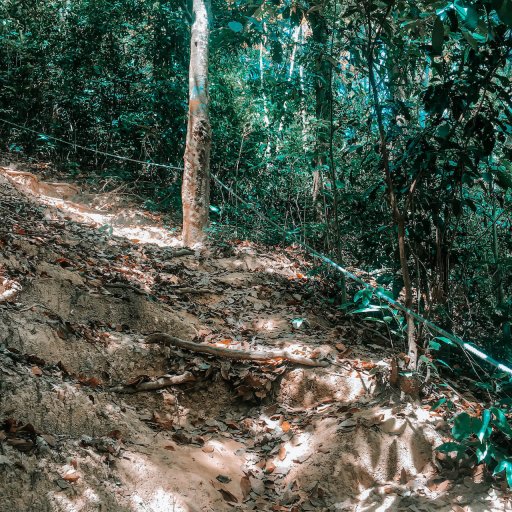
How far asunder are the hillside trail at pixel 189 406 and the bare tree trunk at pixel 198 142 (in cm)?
138

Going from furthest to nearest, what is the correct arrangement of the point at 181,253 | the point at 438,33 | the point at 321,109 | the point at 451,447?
the point at 321,109 < the point at 181,253 < the point at 451,447 < the point at 438,33

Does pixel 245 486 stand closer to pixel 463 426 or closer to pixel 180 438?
pixel 180 438

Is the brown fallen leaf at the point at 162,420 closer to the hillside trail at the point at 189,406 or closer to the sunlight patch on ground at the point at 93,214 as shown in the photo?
the hillside trail at the point at 189,406

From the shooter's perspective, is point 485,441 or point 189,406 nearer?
point 485,441

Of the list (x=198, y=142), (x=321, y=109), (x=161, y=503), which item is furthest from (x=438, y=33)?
(x=321, y=109)

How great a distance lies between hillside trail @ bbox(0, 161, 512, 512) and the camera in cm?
241

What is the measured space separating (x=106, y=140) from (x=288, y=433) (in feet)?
26.2

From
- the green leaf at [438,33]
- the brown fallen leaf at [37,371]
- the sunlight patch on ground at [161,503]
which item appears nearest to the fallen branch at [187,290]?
the brown fallen leaf at [37,371]

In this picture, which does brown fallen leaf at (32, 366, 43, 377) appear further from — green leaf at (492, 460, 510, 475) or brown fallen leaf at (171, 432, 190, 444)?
green leaf at (492, 460, 510, 475)

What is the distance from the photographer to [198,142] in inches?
253

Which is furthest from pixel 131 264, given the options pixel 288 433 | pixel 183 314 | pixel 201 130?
pixel 288 433

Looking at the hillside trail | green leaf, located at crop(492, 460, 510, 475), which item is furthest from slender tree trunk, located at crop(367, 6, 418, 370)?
green leaf, located at crop(492, 460, 510, 475)

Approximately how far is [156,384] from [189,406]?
0.93 feet

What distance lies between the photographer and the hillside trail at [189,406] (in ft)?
7.89
